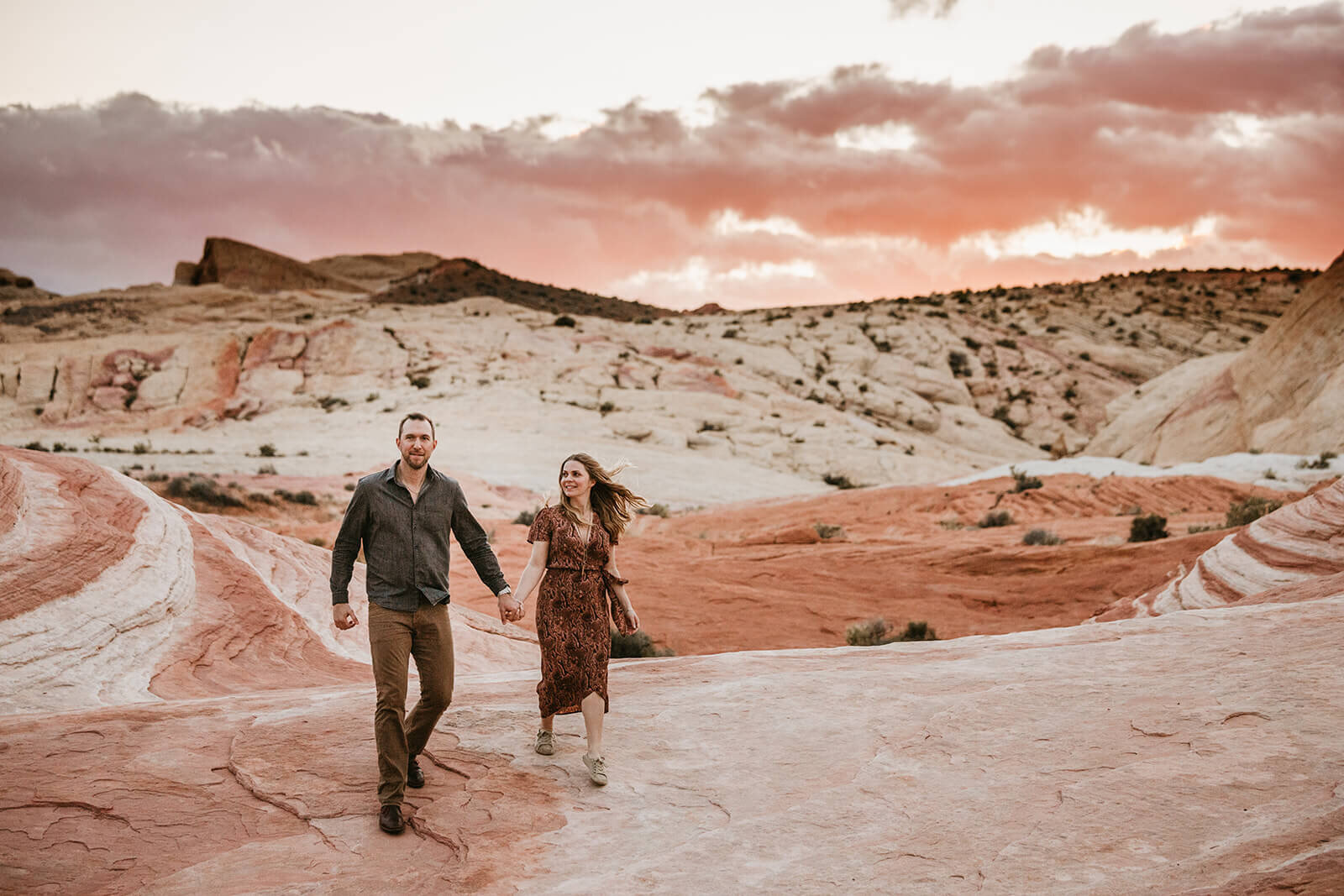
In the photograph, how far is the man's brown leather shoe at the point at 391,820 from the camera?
4082 millimetres

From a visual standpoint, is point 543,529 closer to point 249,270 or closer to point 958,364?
A: point 958,364

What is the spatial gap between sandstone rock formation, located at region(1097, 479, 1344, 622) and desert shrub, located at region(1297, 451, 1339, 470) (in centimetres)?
1544

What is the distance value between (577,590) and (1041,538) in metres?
14.3

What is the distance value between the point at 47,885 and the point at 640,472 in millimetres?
28900

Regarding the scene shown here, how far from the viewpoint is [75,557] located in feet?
23.4

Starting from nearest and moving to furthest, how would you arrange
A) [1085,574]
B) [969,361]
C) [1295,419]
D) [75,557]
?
[75,557] < [1085,574] < [1295,419] < [969,361]

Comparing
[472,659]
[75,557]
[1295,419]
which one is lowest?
[472,659]

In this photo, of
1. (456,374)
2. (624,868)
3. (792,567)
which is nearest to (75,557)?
(624,868)

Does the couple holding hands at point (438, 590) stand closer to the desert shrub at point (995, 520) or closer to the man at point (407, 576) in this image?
the man at point (407, 576)

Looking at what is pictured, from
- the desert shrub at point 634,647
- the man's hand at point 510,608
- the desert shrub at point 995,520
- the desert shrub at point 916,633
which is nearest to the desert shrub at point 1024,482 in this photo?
the desert shrub at point 995,520

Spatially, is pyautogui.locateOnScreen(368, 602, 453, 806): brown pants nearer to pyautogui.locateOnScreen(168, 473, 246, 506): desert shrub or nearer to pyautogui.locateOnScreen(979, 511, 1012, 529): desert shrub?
pyautogui.locateOnScreen(979, 511, 1012, 529): desert shrub

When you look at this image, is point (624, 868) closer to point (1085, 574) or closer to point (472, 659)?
point (472, 659)

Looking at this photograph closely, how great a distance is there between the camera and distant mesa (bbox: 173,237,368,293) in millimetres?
81938

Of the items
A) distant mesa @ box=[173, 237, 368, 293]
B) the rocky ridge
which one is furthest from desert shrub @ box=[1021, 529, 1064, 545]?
distant mesa @ box=[173, 237, 368, 293]
